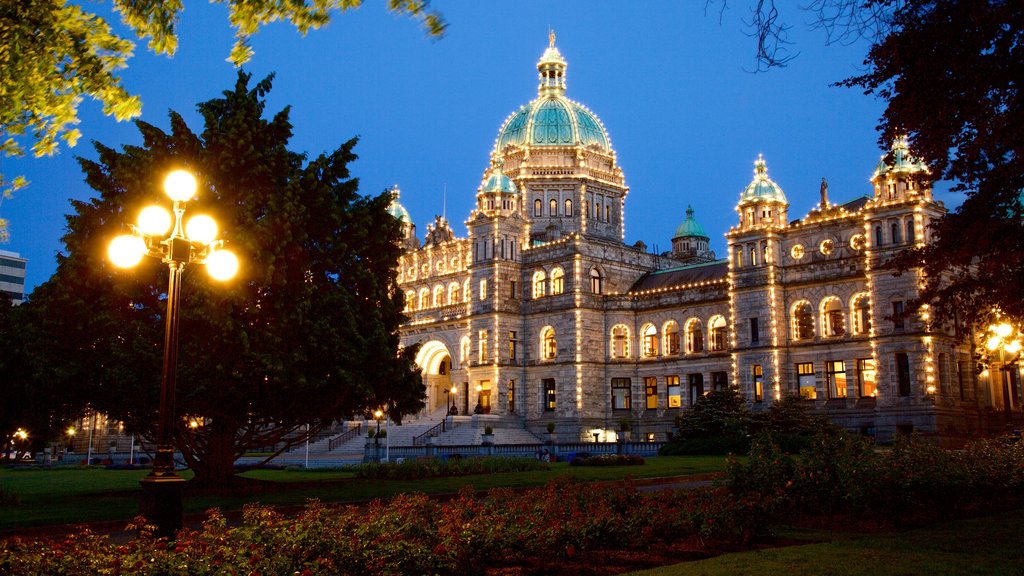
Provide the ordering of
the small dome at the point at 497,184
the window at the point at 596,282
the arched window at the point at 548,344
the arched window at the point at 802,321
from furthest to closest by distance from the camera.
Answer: the small dome at the point at 497,184 < the window at the point at 596,282 < the arched window at the point at 548,344 < the arched window at the point at 802,321

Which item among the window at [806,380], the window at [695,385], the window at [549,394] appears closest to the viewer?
the window at [806,380]

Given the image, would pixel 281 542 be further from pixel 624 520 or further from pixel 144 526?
pixel 624 520

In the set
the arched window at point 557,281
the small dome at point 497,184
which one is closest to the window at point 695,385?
the arched window at point 557,281

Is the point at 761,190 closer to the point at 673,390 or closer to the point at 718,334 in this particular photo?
the point at 718,334

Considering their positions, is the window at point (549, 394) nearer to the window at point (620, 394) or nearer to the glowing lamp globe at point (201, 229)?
the window at point (620, 394)

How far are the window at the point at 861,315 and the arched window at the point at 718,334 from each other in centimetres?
953

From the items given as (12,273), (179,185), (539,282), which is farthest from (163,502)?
(12,273)

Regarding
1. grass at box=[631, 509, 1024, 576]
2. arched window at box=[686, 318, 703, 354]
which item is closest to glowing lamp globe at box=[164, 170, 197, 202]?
grass at box=[631, 509, 1024, 576]

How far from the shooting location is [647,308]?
64062mm

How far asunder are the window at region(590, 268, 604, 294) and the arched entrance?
48.8 ft

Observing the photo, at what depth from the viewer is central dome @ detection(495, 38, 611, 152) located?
244 ft

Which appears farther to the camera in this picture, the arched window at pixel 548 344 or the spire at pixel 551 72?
the spire at pixel 551 72

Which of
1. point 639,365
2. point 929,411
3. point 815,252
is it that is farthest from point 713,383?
point 929,411

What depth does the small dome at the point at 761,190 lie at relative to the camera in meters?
55.8
